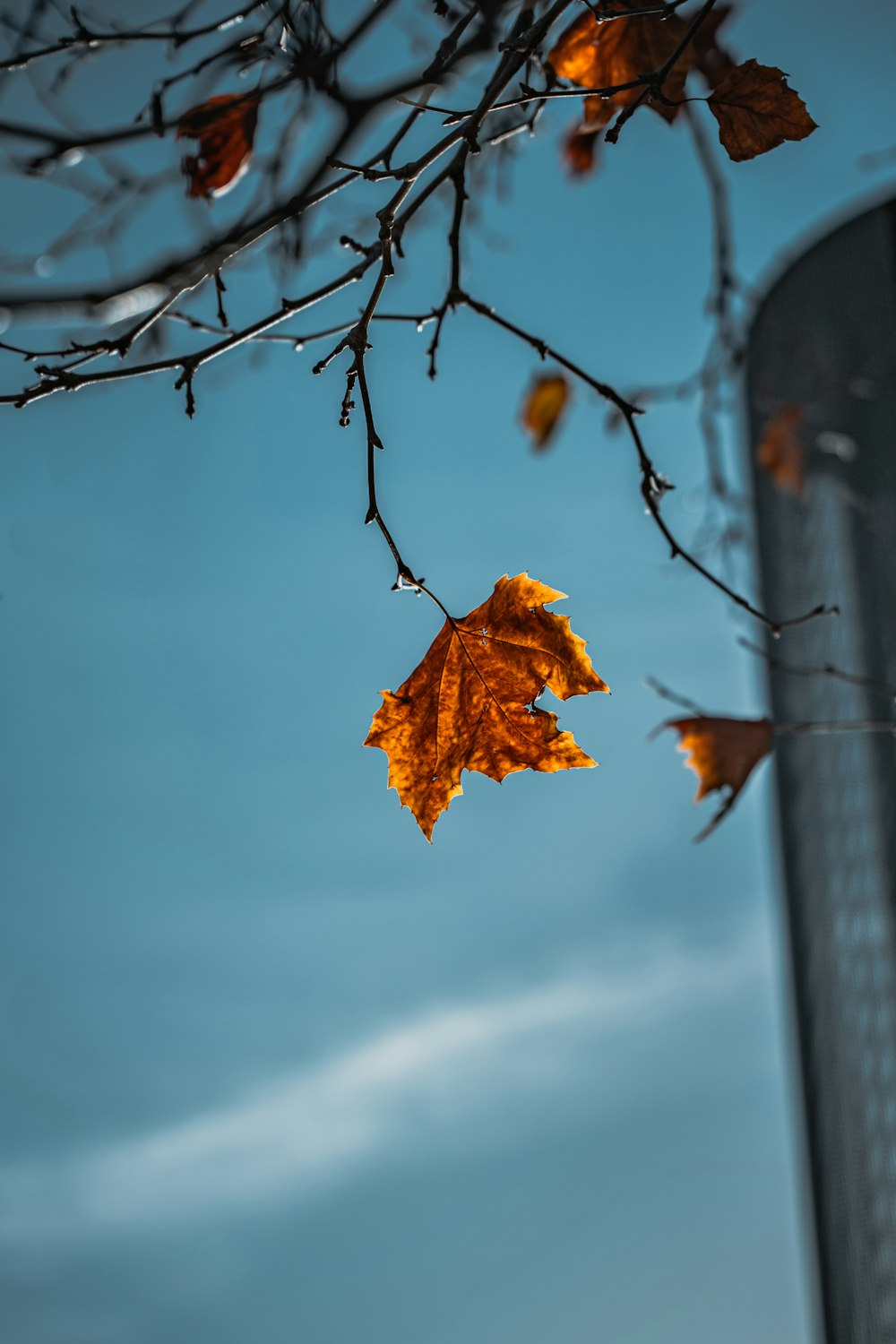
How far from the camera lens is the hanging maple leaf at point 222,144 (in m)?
0.82

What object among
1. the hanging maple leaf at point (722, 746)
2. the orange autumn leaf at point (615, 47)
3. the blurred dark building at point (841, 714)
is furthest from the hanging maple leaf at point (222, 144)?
the blurred dark building at point (841, 714)

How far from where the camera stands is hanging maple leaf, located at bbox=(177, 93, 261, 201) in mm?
818

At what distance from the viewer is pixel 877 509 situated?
1.82 meters

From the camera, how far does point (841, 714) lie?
1815 mm

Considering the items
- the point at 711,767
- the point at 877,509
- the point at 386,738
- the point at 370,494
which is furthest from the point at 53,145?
the point at 877,509

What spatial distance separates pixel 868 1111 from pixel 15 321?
1632 millimetres

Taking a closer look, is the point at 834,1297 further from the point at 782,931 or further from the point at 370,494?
the point at 370,494

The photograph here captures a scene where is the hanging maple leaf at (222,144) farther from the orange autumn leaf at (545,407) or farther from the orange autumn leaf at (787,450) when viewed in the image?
the orange autumn leaf at (787,450)

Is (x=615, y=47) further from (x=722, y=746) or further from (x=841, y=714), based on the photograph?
(x=841, y=714)

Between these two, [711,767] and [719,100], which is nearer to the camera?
[719,100]

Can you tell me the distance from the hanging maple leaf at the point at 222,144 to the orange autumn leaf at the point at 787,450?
1.35 metres

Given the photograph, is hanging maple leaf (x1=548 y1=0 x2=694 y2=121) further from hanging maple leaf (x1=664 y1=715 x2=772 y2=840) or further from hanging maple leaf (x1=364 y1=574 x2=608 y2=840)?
hanging maple leaf (x1=664 y1=715 x2=772 y2=840)

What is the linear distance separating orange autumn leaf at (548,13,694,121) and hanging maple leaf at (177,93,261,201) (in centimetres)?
25

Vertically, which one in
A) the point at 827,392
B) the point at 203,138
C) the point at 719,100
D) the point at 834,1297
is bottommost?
the point at 834,1297
